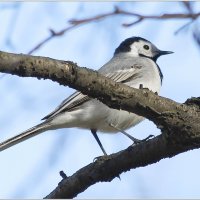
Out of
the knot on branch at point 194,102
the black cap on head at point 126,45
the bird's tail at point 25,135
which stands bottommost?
the knot on branch at point 194,102

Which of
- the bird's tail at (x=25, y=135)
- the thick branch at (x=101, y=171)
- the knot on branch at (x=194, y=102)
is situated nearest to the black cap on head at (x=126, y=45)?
the bird's tail at (x=25, y=135)

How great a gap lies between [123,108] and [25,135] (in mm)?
2262

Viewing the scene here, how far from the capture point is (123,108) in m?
3.32

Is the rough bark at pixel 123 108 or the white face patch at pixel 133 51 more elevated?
the white face patch at pixel 133 51

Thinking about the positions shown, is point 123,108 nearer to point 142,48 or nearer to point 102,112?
point 102,112

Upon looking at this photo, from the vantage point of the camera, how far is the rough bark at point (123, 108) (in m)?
3.01

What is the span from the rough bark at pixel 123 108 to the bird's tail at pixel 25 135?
1.49 meters

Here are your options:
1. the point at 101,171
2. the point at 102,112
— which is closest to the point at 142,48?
the point at 102,112

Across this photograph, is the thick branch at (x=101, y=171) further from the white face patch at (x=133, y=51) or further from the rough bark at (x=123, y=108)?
the white face patch at (x=133, y=51)

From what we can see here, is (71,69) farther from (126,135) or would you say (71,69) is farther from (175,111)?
(126,135)

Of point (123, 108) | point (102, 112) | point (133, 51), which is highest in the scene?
point (133, 51)

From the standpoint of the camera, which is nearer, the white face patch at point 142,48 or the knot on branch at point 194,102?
the knot on branch at point 194,102

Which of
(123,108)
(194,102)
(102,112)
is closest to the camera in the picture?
(123,108)

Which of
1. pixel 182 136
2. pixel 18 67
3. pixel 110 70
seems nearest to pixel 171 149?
pixel 182 136
